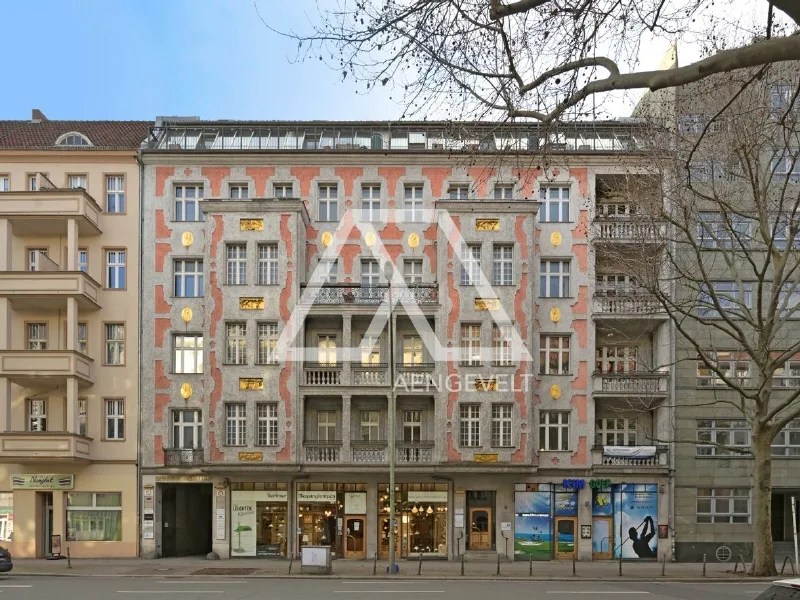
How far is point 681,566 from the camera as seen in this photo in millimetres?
27547

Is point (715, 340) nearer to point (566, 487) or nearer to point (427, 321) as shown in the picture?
point (566, 487)

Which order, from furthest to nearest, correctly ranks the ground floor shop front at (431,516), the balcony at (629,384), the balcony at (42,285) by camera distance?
the balcony at (629,384) < the ground floor shop front at (431,516) < the balcony at (42,285)

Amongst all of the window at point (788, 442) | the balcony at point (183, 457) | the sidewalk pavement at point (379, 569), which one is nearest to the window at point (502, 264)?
the sidewalk pavement at point (379, 569)

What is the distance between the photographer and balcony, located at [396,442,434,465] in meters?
29.1

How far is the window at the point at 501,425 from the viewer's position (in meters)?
29.1

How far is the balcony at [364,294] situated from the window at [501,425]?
16.2 feet

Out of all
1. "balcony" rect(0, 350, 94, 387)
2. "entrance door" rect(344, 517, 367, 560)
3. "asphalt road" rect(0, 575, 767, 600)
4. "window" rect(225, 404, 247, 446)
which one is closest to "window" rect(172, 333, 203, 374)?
"window" rect(225, 404, 247, 446)

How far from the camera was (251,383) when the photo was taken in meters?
29.3

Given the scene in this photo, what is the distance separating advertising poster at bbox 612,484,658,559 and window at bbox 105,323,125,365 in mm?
21013

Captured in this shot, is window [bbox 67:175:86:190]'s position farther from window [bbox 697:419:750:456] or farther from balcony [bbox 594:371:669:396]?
window [bbox 697:419:750:456]

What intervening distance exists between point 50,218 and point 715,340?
27.6 metres

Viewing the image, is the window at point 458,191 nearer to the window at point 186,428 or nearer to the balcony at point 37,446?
the window at point 186,428

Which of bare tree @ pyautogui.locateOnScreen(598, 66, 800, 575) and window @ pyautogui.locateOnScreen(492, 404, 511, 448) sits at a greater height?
bare tree @ pyautogui.locateOnScreen(598, 66, 800, 575)

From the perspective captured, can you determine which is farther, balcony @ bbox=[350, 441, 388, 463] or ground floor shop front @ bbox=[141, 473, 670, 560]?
ground floor shop front @ bbox=[141, 473, 670, 560]
